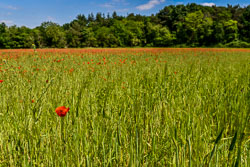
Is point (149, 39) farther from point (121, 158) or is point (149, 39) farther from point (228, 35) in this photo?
point (121, 158)

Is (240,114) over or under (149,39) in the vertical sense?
under

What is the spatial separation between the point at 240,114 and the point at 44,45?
67871 millimetres

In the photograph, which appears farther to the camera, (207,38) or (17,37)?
(17,37)

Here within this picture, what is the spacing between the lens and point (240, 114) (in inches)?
55.6

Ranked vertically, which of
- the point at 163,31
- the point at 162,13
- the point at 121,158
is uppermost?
the point at 162,13

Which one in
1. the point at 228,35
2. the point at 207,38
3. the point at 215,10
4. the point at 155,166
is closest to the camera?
the point at 155,166

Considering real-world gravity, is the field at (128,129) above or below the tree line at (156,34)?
below

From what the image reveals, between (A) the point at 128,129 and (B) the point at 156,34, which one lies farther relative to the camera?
(B) the point at 156,34

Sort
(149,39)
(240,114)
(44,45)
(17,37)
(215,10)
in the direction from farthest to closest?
(215,10), (149,39), (44,45), (17,37), (240,114)

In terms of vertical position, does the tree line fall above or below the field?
above

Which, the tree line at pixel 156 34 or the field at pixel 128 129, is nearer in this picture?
the field at pixel 128 129

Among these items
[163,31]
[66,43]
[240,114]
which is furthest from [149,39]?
[240,114]

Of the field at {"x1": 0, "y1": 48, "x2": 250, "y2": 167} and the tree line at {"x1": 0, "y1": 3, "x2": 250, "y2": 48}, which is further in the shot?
the tree line at {"x1": 0, "y1": 3, "x2": 250, "y2": 48}

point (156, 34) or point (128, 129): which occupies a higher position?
point (156, 34)
